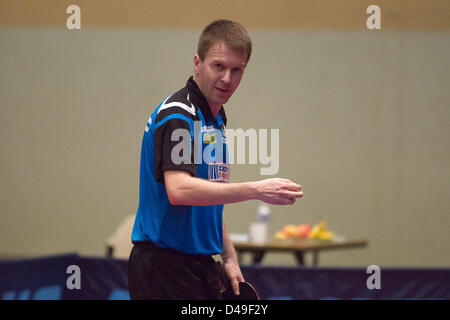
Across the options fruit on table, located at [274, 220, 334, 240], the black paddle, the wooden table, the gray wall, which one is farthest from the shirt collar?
the gray wall

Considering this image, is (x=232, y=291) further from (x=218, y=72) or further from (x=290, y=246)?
(x=290, y=246)

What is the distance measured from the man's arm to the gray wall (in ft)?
17.5

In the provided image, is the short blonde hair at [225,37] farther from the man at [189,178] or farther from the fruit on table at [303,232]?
the fruit on table at [303,232]

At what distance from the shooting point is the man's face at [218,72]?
159cm

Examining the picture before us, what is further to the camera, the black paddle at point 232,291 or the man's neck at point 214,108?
the black paddle at point 232,291

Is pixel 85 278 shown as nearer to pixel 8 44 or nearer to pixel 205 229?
pixel 205 229

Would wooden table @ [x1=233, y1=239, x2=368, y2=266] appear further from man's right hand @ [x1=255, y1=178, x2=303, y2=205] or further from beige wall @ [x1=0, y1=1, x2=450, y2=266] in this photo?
man's right hand @ [x1=255, y1=178, x2=303, y2=205]

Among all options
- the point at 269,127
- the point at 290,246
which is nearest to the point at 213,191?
the point at 290,246

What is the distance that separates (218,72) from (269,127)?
5.43 m

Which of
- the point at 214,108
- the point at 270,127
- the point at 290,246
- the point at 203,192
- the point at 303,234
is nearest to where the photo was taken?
the point at 203,192

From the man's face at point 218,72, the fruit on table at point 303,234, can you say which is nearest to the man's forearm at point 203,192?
the man's face at point 218,72

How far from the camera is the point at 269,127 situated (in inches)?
275

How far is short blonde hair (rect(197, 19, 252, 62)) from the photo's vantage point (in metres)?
1.58

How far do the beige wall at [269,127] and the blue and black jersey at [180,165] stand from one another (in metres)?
5.17
